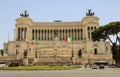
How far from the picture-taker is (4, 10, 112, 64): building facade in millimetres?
119875

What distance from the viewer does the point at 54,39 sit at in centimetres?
13375

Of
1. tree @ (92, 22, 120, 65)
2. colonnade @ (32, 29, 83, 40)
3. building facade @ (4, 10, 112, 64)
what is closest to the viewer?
tree @ (92, 22, 120, 65)

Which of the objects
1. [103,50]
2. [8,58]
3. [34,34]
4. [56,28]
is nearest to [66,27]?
[56,28]

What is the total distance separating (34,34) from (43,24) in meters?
7.10

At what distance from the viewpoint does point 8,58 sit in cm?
10312

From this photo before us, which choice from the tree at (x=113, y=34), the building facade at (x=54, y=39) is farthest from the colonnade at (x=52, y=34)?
the tree at (x=113, y=34)

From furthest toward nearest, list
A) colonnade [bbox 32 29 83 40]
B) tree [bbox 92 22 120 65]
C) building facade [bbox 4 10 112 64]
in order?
colonnade [bbox 32 29 83 40] < building facade [bbox 4 10 112 64] < tree [bbox 92 22 120 65]

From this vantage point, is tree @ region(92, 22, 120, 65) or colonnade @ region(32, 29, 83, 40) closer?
tree @ region(92, 22, 120, 65)

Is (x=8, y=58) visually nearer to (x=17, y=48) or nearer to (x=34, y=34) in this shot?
(x=17, y=48)

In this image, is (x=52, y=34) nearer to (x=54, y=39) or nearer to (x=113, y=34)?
(x=54, y=39)

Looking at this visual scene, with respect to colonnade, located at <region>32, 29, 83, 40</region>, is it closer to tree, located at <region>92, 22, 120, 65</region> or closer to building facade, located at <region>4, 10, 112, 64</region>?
building facade, located at <region>4, 10, 112, 64</region>

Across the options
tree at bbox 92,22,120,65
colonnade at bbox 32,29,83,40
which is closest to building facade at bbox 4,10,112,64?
colonnade at bbox 32,29,83,40

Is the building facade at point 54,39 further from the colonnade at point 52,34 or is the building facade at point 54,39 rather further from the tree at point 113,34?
the tree at point 113,34

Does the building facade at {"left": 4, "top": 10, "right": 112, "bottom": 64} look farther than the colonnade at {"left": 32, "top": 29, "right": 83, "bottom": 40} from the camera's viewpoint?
No
